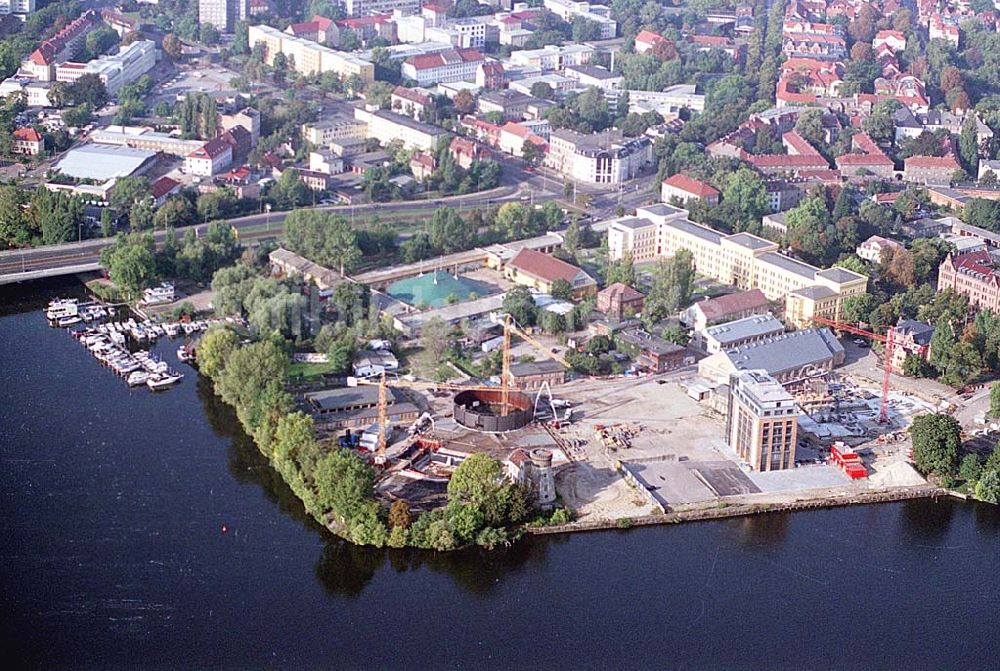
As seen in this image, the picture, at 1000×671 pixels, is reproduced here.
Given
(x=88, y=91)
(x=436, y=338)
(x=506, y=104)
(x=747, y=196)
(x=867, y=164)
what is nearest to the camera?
(x=436, y=338)

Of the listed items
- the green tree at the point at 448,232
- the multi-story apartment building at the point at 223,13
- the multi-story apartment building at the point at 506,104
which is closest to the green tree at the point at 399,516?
the green tree at the point at 448,232

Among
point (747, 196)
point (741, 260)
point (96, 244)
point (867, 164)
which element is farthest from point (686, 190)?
point (96, 244)

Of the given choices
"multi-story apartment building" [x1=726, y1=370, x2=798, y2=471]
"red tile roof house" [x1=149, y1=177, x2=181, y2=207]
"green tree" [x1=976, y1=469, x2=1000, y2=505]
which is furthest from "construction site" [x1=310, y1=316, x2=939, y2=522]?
"red tile roof house" [x1=149, y1=177, x2=181, y2=207]

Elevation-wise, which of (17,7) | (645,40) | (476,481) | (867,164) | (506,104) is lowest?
(476,481)

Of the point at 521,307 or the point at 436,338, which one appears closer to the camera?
the point at 436,338

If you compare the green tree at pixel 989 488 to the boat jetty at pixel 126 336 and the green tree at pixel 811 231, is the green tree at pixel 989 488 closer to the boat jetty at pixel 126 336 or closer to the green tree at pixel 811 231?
the green tree at pixel 811 231

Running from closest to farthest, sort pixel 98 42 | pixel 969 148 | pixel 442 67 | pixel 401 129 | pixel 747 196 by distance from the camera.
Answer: pixel 747 196
pixel 401 129
pixel 969 148
pixel 442 67
pixel 98 42

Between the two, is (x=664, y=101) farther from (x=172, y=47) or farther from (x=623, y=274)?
(x=172, y=47)
